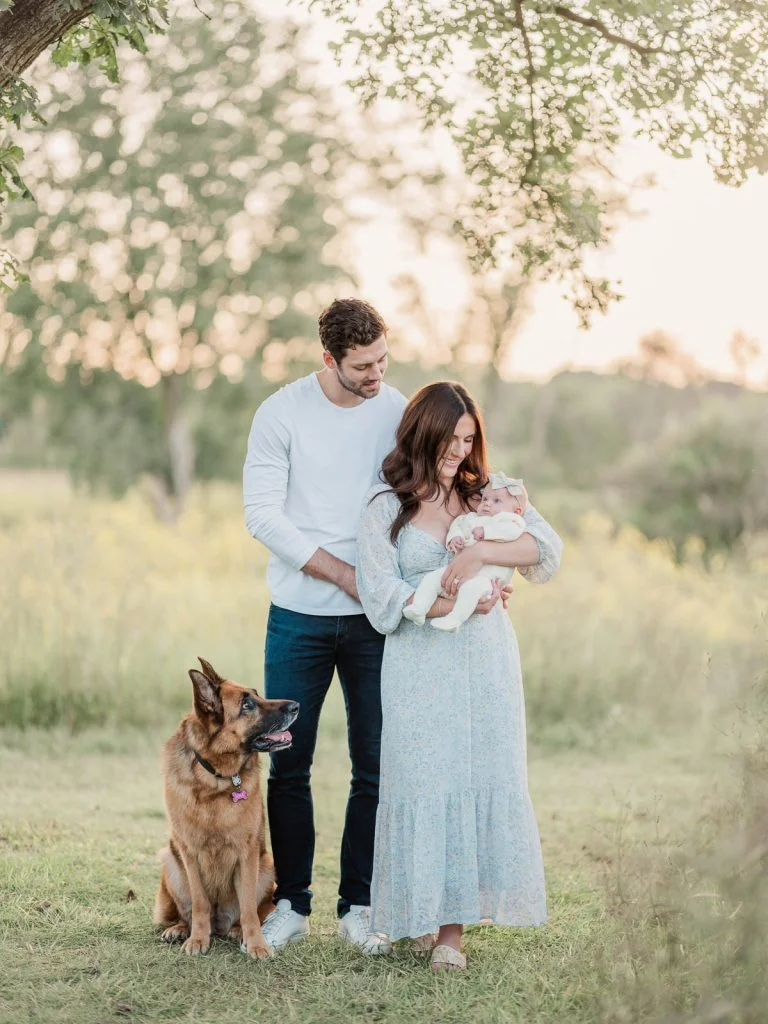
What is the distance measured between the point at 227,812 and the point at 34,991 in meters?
0.87

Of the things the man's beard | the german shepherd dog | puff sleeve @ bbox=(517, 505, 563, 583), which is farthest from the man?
puff sleeve @ bbox=(517, 505, 563, 583)

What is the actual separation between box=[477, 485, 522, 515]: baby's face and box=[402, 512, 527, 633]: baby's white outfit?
0.03 m

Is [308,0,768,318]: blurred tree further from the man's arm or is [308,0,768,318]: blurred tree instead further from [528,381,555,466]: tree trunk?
[528,381,555,466]: tree trunk

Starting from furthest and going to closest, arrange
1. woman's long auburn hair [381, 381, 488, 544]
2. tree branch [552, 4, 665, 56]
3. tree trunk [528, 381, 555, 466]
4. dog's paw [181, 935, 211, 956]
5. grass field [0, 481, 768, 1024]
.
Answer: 1. tree trunk [528, 381, 555, 466]
2. tree branch [552, 4, 665, 56]
3. dog's paw [181, 935, 211, 956]
4. woman's long auburn hair [381, 381, 488, 544]
5. grass field [0, 481, 768, 1024]

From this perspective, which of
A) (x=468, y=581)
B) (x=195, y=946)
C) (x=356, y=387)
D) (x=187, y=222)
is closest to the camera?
(x=468, y=581)

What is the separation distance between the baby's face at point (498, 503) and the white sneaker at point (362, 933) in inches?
64.0

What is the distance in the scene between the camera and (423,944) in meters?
4.46

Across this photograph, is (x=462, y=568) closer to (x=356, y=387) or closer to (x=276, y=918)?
(x=356, y=387)

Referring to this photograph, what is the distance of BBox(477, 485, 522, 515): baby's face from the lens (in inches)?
163

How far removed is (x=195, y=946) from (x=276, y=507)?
5.36ft

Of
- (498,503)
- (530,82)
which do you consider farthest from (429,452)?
→ (530,82)

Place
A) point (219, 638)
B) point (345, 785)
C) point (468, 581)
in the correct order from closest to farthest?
point (468, 581), point (345, 785), point (219, 638)

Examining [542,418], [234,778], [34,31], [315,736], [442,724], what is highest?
[542,418]

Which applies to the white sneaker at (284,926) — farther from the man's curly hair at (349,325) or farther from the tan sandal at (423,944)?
the man's curly hair at (349,325)
